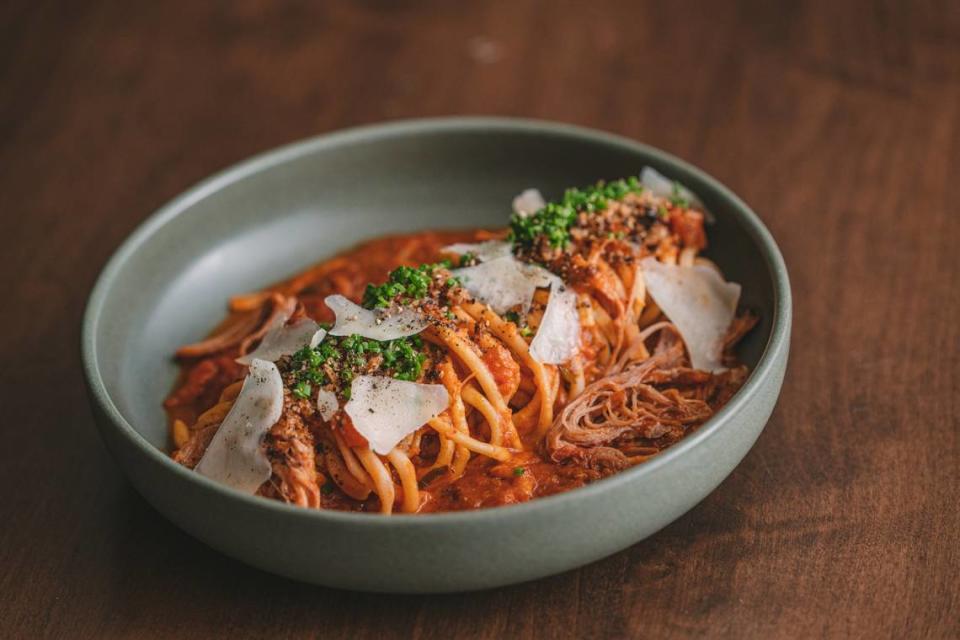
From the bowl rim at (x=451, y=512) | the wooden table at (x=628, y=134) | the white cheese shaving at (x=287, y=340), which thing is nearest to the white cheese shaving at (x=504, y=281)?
the white cheese shaving at (x=287, y=340)

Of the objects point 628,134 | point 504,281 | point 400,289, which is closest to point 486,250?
point 504,281

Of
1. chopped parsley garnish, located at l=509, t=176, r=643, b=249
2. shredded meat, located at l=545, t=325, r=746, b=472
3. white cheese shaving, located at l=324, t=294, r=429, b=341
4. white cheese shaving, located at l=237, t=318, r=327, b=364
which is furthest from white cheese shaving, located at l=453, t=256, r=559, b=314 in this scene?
white cheese shaving, located at l=237, t=318, r=327, b=364

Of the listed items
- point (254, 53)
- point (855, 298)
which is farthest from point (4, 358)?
point (855, 298)

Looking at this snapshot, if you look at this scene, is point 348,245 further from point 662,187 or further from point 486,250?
point 662,187

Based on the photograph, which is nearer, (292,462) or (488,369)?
(292,462)

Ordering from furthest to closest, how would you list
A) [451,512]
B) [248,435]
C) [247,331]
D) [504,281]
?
[247,331], [504,281], [248,435], [451,512]

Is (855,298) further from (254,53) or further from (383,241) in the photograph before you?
(254,53)
